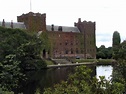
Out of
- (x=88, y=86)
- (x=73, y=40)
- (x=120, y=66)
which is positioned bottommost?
(x=88, y=86)

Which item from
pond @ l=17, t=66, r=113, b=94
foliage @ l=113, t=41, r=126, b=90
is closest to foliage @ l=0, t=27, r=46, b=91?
pond @ l=17, t=66, r=113, b=94

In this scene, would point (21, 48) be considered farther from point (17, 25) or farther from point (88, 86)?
point (88, 86)

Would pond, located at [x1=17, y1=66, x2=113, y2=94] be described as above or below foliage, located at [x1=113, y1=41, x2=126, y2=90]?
below

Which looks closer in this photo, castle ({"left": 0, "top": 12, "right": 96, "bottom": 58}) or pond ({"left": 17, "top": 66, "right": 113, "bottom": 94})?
pond ({"left": 17, "top": 66, "right": 113, "bottom": 94})

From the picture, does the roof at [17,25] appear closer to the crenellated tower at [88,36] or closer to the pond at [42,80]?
the crenellated tower at [88,36]

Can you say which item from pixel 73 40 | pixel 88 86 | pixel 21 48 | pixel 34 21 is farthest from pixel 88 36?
pixel 88 86

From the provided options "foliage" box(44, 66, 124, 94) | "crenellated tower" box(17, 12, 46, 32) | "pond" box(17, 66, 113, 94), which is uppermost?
"crenellated tower" box(17, 12, 46, 32)

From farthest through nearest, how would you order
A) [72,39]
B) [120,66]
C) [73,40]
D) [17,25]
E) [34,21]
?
[73,40] → [72,39] → [34,21] → [17,25] → [120,66]

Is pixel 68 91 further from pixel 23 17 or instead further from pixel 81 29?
pixel 81 29

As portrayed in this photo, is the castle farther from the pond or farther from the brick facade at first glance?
the pond

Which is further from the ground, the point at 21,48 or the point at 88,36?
the point at 88,36

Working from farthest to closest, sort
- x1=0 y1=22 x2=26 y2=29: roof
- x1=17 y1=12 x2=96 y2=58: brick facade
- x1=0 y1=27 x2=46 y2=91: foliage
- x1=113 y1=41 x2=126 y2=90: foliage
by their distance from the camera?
x1=17 y1=12 x2=96 y2=58: brick facade → x1=0 y1=22 x2=26 y2=29: roof → x1=0 y1=27 x2=46 y2=91: foliage → x1=113 y1=41 x2=126 y2=90: foliage

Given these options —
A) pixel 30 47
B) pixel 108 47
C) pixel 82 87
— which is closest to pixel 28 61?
pixel 30 47

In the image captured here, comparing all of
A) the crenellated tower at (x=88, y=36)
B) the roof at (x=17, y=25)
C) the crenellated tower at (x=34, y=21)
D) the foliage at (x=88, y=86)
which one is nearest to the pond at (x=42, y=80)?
the foliage at (x=88, y=86)
